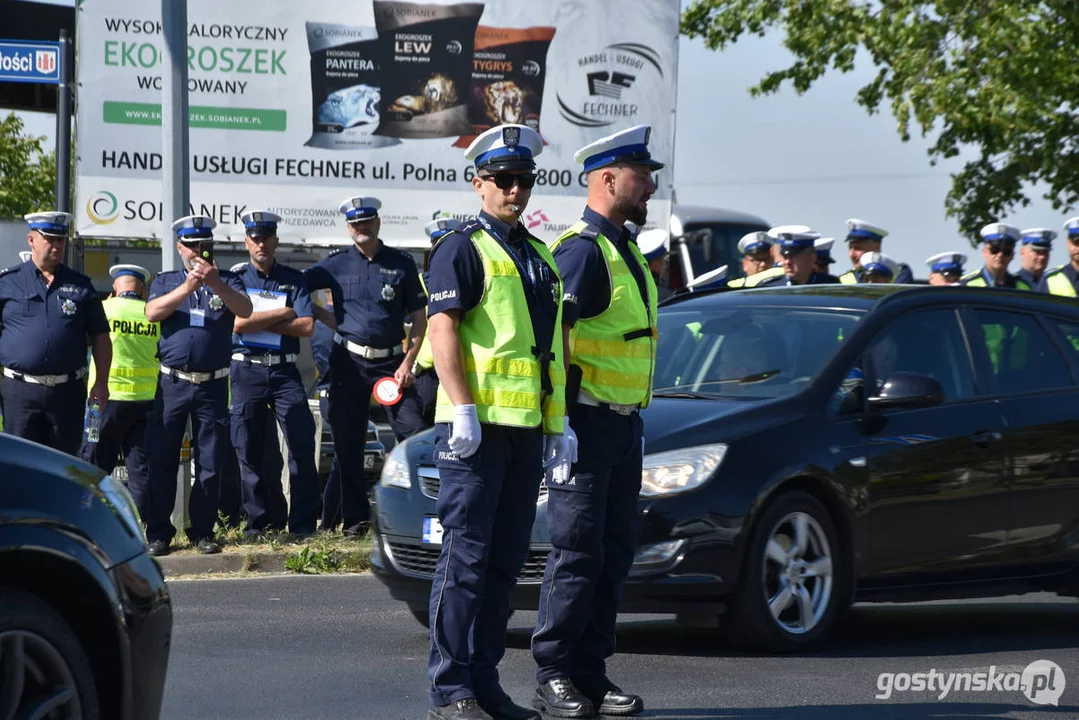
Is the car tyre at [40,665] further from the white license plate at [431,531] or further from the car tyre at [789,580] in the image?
the car tyre at [789,580]

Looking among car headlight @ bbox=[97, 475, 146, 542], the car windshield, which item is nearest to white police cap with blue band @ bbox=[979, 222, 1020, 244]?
the car windshield

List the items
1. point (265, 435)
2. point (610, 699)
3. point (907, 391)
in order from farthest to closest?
point (265, 435) → point (907, 391) → point (610, 699)

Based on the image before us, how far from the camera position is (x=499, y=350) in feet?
18.3

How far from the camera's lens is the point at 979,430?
805 cm

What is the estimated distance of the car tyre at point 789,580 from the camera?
717 centimetres

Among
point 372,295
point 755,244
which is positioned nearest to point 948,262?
point 755,244

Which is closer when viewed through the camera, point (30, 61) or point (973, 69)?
point (30, 61)

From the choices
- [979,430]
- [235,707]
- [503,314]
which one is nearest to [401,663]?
[235,707]

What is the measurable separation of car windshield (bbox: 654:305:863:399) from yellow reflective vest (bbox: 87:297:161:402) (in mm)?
5264

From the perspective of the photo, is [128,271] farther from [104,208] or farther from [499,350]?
[499,350]

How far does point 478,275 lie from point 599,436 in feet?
2.51

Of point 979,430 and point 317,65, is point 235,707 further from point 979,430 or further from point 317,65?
point 317,65

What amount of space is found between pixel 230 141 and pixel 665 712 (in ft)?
33.5
